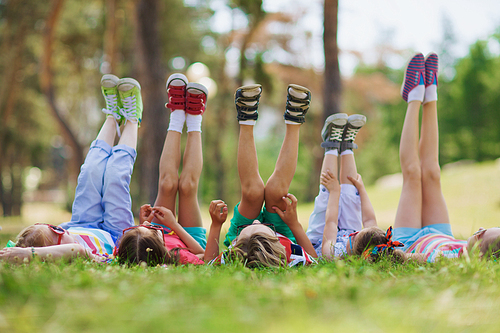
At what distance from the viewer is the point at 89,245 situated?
305cm

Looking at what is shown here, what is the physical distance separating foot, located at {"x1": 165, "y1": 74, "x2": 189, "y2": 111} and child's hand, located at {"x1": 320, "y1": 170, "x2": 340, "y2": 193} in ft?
5.20

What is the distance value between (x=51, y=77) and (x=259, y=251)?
11.7m

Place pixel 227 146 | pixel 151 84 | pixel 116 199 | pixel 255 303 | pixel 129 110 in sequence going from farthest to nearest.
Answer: pixel 227 146, pixel 151 84, pixel 129 110, pixel 116 199, pixel 255 303

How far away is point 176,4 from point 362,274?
15.0 metres

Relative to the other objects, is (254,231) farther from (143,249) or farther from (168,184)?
(168,184)

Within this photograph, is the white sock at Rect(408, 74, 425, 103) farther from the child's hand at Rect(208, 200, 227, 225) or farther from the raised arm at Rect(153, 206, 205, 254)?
the raised arm at Rect(153, 206, 205, 254)

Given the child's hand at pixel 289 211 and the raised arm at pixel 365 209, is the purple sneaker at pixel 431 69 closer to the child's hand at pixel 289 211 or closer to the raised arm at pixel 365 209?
the raised arm at pixel 365 209

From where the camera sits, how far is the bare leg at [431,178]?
11.4 ft

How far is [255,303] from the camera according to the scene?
4.77 feet

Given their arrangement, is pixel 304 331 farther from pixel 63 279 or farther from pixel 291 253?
pixel 291 253

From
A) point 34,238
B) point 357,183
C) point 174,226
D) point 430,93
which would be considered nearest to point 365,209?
point 357,183

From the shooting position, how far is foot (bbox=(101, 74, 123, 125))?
3.86 metres

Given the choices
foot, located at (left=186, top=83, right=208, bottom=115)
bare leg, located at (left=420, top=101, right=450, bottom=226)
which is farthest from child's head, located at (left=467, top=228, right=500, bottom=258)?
foot, located at (left=186, top=83, right=208, bottom=115)

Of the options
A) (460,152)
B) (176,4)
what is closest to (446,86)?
(460,152)
